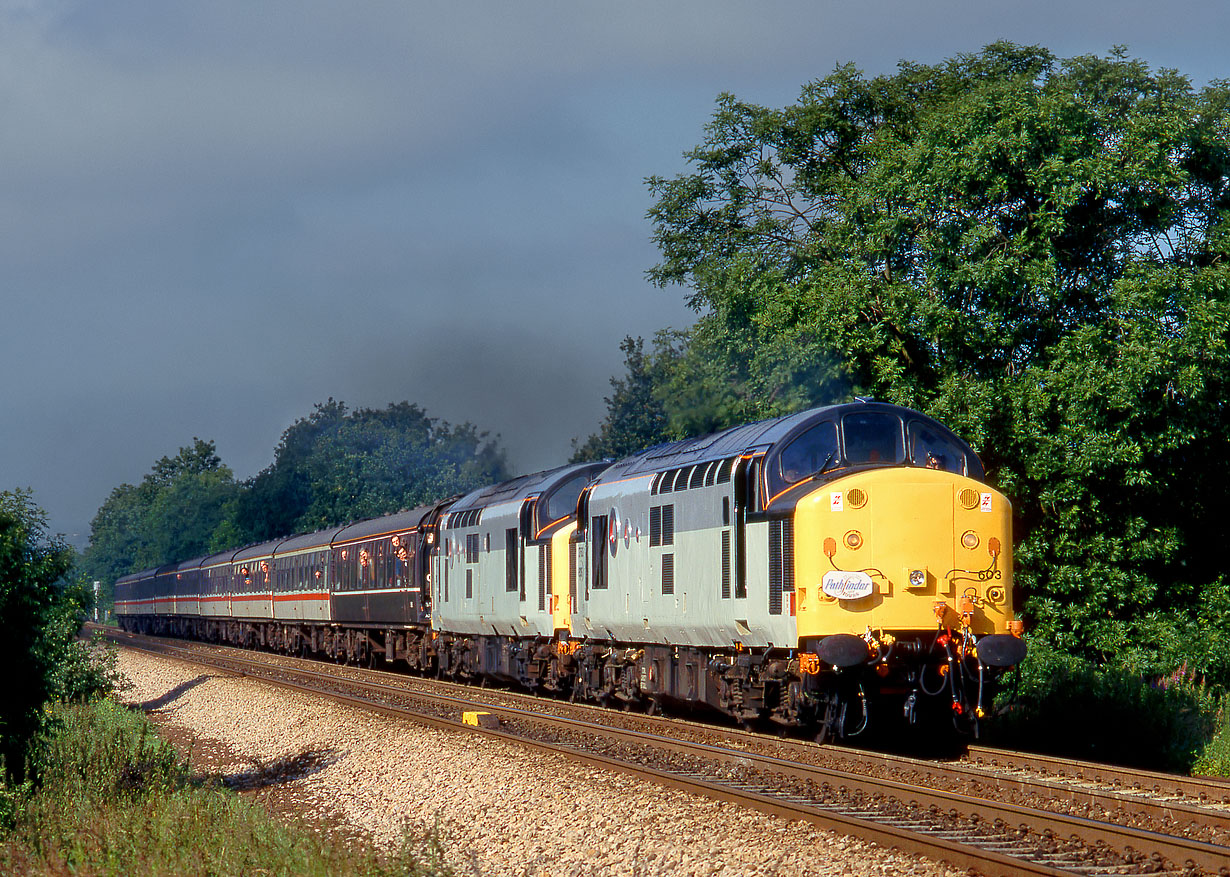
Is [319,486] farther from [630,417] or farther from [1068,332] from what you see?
[1068,332]

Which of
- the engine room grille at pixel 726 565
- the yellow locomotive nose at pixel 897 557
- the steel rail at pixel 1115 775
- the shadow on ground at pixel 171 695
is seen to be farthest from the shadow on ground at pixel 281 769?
the shadow on ground at pixel 171 695

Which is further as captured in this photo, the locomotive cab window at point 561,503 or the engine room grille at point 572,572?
the locomotive cab window at point 561,503

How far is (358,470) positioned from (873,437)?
58663 mm

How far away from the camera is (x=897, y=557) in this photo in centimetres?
1435

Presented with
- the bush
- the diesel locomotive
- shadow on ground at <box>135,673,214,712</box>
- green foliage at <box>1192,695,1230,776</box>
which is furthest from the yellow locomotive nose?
shadow on ground at <box>135,673,214,712</box>

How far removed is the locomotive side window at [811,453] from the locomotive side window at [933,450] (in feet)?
3.05

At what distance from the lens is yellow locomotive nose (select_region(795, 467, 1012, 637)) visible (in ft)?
46.6

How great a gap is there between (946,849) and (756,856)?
4.45 feet

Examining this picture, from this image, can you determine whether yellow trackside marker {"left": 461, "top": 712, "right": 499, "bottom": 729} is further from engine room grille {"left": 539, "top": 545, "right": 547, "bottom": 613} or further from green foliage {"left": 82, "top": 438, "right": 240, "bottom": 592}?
green foliage {"left": 82, "top": 438, "right": 240, "bottom": 592}

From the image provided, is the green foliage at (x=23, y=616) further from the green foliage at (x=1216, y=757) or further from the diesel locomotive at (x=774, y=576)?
the green foliage at (x=1216, y=757)

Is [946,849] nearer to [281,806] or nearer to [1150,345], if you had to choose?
[281,806]

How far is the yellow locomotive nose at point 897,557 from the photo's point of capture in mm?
14195

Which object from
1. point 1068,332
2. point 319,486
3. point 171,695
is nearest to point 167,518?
point 319,486

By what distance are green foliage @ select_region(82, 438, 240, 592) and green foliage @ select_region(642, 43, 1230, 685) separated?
78484 mm
